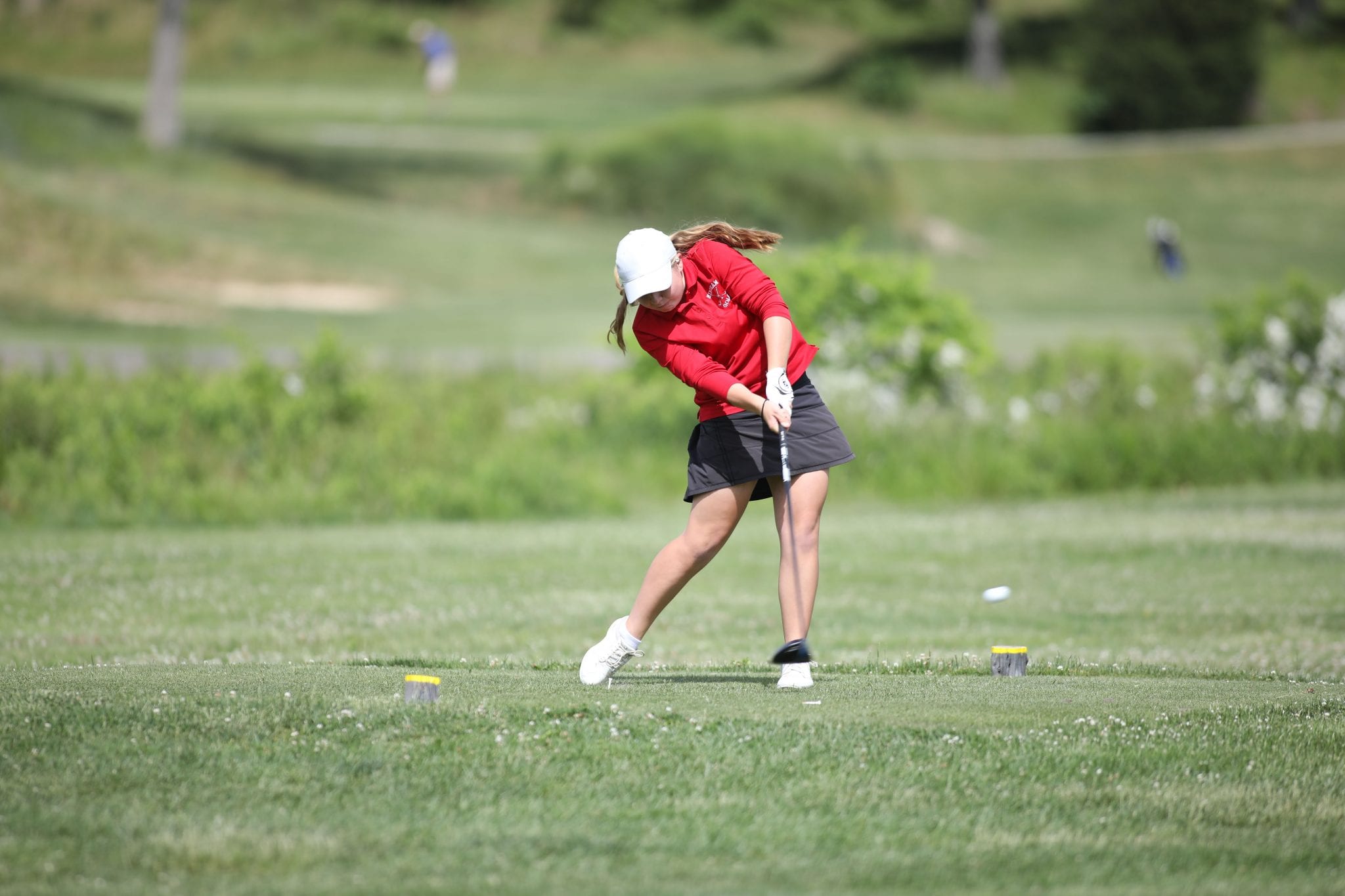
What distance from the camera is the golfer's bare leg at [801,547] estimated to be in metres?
6.98

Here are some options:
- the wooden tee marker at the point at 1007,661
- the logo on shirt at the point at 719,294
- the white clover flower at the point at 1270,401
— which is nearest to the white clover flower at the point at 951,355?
the white clover flower at the point at 1270,401

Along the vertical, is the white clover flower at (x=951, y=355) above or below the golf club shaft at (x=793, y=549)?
above

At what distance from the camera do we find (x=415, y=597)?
11.9m

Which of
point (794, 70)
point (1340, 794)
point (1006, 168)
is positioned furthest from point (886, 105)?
point (1340, 794)

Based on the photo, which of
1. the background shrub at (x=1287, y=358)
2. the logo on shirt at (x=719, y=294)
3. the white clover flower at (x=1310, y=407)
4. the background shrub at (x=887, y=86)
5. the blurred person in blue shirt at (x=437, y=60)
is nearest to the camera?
the logo on shirt at (x=719, y=294)

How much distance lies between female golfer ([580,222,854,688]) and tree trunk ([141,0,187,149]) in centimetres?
4157

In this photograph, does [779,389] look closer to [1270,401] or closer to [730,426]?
[730,426]

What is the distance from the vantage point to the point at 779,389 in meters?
6.68

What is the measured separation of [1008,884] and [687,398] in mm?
13592

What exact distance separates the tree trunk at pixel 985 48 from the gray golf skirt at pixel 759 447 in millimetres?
57371

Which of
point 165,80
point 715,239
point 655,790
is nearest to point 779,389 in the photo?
point 715,239

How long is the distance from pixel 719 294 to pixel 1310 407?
1383 centimetres

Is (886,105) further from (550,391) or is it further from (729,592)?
(729,592)

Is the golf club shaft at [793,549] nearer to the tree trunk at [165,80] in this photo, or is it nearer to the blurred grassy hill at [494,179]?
the blurred grassy hill at [494,179]
